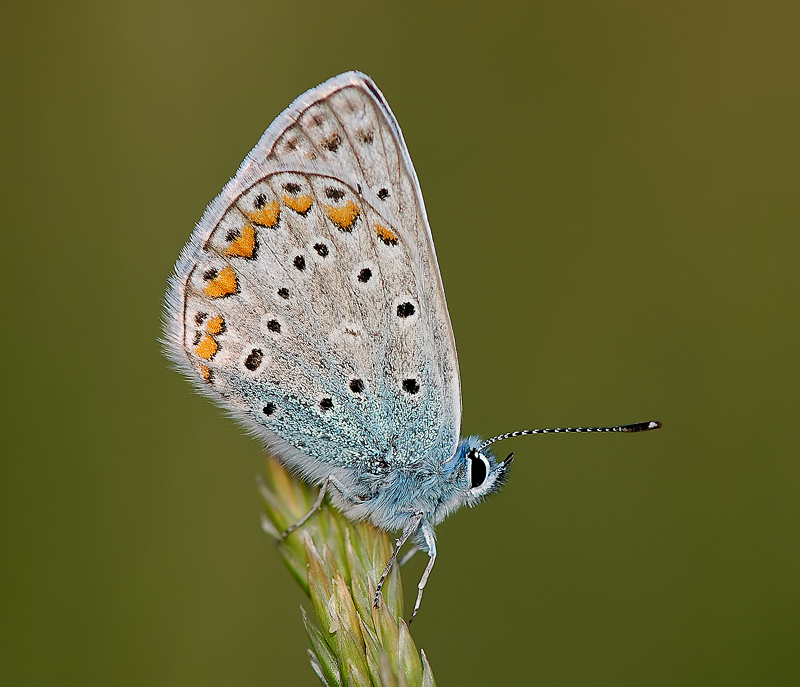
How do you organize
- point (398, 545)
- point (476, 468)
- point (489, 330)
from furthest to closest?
point (489, 330) < point (476, 468) < point (398, 545)

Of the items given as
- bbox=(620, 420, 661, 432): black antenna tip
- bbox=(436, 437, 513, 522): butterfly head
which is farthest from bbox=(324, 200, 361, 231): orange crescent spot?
bbox=(620, 420, 661, 432): black antenna tip

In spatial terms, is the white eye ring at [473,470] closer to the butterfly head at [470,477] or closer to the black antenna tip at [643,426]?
the butterfly head at [470,477]

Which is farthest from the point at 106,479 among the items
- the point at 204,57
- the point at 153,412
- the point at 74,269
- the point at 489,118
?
the point at 489,118

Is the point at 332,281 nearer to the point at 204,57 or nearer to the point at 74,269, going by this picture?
the point at 74,269

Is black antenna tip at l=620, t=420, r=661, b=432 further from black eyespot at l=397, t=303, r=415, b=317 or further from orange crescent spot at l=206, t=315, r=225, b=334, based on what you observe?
orange crescent spot at l=206, t=315, r=225, b=334

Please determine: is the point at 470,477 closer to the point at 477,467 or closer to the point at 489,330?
the point at 477,467

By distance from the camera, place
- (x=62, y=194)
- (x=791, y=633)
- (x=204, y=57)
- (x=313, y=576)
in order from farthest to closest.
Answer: (x=204, y=57) < (x=62, y=194) < (x=791, y=633) < (x=313, y=576)

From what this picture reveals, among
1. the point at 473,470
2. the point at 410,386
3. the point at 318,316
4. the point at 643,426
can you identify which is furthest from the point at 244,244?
the point at 643,426
